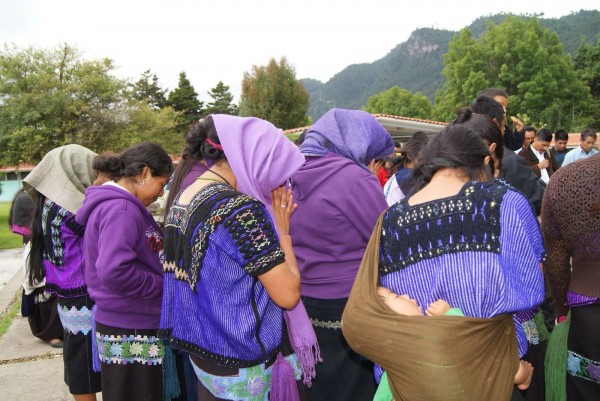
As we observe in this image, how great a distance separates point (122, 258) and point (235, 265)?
Result: 94 centimetres

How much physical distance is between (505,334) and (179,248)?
1.21 meters

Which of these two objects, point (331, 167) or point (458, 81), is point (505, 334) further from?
point (458, 81)

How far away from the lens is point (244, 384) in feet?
6.56

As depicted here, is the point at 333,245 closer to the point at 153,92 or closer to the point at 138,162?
the point at 138,162

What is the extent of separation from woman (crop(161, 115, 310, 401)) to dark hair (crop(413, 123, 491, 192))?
0.55 metres

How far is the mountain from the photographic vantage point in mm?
142625

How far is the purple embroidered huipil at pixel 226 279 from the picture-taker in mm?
1861

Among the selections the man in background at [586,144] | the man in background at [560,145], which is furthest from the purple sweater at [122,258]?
the man in background at [560,145]

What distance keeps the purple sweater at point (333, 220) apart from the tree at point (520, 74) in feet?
144

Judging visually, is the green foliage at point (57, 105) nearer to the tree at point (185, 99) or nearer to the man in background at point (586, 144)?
the man in background at point (586, 144)

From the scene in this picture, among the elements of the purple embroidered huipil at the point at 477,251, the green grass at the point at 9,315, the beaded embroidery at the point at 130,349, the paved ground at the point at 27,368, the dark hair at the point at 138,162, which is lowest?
the green grass at the point at 9,315

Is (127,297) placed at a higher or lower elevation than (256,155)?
Answer: lower

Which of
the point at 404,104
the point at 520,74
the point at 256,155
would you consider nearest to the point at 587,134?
the point at 256,155

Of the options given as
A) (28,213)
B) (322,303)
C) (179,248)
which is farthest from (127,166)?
(28,213)
